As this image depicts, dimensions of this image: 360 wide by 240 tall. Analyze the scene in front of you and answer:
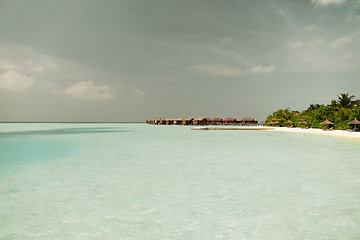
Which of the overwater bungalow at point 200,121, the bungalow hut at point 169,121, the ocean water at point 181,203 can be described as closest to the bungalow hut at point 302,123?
the overwater bungalow at point 200,121

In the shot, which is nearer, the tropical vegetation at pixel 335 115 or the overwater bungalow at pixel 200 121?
the tropical vegetation at pixel 335 115

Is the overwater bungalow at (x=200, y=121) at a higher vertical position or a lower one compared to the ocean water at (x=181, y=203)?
higher

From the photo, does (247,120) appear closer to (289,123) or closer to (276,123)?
(276,123)

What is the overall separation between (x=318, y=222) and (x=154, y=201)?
323 centimetres

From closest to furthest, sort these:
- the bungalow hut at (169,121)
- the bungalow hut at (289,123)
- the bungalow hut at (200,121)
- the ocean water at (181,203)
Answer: the ocean water at (181,203)
the bungalow hut at (289,123)
the bungalow hut at (200,121)
the bungalow hut at (169,121)

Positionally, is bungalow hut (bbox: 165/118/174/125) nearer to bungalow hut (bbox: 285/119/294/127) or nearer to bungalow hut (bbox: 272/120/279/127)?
bungalow hut (bbox: 272/120/279/127)

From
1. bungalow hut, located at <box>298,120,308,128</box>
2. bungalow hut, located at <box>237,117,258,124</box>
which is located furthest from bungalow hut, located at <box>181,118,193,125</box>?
bungalow hut, located at <box>298,120,308,128</box>

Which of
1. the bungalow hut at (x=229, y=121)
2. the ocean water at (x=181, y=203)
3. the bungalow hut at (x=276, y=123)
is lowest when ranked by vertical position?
the ocean water at (x=181, y=203)

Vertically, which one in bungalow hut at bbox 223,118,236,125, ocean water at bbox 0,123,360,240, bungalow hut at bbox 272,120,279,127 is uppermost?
bungalow hut at bbox 223,118,236,125

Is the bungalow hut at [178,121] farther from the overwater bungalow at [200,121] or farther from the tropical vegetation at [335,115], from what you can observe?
the tropical vegetation at [335,115]

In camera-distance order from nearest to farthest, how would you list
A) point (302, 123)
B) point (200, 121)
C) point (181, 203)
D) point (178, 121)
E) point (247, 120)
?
point (181, 203), point (302, 123), point (200, 121), point (247, 120), point (178, 121)

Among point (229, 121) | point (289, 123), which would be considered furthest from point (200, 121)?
point (289, 123)

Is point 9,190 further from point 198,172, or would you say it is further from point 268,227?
point 268,227

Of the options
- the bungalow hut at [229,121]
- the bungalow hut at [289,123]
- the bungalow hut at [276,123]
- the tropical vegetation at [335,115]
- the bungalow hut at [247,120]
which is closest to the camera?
the tropical vegetation at [335,115]
